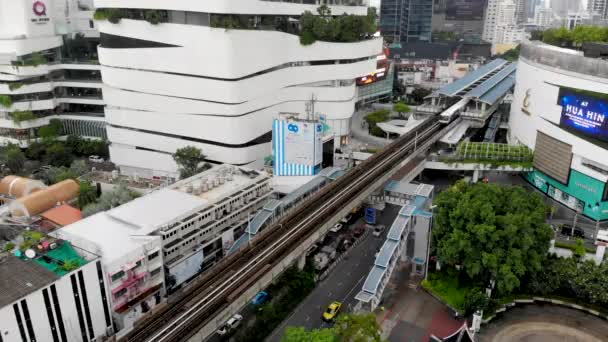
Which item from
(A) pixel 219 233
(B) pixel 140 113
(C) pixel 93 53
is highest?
(C) pixel 93 53

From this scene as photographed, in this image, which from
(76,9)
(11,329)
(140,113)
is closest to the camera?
(11,329)

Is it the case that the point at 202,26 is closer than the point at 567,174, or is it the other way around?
the point at 567,174

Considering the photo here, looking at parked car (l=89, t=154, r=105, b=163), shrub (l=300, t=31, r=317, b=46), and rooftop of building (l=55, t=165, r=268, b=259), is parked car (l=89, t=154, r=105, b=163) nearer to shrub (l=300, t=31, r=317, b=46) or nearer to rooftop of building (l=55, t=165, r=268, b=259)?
rooftop of building (l=55, t=165, r=268, b=259)

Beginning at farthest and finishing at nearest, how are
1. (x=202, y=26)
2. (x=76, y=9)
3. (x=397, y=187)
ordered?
(x=76, y=9)
(x=202, y=26)
(x=397, y=187)

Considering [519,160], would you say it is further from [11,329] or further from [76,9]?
[76,9]

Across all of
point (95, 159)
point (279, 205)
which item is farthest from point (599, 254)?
point (95, 159)

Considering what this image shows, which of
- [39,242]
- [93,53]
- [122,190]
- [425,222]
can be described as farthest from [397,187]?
[93,53]

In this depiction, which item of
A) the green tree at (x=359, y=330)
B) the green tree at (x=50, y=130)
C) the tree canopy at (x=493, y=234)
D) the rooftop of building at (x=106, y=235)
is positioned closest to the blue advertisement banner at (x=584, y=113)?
the tree canopy at (x=493, y=234)

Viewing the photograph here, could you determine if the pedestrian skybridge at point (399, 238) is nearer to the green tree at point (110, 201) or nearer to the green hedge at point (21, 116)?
the green tree at point (110, 201)
